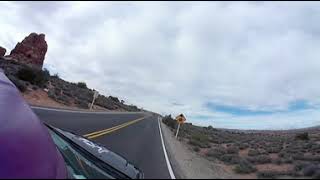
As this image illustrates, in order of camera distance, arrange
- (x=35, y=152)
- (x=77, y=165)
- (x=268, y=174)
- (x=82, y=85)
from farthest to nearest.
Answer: (x=82, y=85)
(x=77, y=165)
(x=35, y=152)
(x=268, y=174)

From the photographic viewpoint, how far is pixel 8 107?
865 centimetres

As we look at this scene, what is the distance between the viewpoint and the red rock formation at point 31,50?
5666 centimetres

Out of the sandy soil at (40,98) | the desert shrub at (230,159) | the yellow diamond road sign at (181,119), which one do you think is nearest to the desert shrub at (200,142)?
the desert shrub at (230,159)

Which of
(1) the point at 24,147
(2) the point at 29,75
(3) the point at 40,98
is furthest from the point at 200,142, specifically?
(2) the point at 29,75

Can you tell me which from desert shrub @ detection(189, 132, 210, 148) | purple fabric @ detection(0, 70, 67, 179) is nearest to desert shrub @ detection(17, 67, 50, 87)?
desert shrub @ detection(189, 132, 210, 148)

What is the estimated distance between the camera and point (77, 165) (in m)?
6.09

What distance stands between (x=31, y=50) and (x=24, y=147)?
5331cm

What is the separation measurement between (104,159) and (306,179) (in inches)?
143

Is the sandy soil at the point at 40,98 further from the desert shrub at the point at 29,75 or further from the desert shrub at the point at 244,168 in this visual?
the desert shrub at the point at 244,168

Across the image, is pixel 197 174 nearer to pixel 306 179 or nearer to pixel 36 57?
pixel 306 179

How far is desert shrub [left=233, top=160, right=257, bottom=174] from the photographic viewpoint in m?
3.85

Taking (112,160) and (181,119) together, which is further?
(181,119)

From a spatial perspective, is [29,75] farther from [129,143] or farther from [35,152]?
[35,152]

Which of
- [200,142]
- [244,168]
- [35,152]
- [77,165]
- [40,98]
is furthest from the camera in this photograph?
[40,98]
